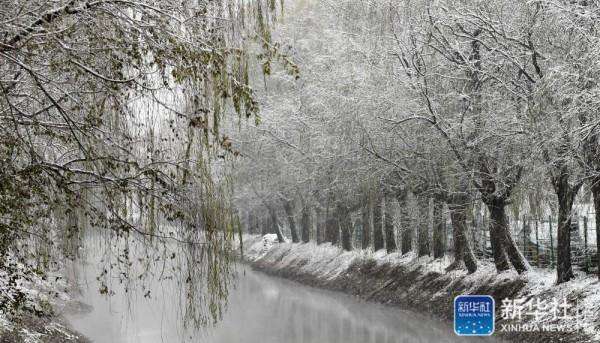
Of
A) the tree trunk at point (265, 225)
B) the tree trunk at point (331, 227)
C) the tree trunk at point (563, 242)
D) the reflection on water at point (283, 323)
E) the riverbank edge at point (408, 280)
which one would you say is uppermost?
the tree trunk at point (265, 225)

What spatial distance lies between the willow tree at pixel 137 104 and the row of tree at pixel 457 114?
3.37m

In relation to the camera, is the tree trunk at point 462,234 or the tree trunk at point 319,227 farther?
the tree trunk at point 319,227

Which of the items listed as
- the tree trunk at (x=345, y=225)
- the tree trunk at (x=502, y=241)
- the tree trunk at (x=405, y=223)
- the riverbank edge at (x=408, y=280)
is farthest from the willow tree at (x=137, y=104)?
the tree trunk at (x=345, y=225)

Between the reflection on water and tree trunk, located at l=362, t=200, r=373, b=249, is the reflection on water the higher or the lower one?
the lower one

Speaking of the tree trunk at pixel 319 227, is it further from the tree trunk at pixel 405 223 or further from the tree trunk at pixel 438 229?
the tree trunk at pixel 438 229

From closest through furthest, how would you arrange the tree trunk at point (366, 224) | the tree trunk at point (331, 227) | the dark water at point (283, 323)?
1. the dark water at point (283, 323)
2. the tree trunk at point (366, 224)
3. the tree trunk at point (331, 227)

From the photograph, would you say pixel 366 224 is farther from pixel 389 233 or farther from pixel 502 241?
pixel 502 241

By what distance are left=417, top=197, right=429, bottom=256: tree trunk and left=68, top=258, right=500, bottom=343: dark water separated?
2.63m

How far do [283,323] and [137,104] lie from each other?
13.2 meters

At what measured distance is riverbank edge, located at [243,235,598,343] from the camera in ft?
47.3

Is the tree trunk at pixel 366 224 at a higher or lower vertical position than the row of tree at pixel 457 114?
lower

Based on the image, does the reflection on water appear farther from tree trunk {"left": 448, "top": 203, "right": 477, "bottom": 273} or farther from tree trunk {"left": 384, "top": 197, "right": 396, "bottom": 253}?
tree trunk {"left": 384, "top": 197, "right": 396, "bottom": 253}

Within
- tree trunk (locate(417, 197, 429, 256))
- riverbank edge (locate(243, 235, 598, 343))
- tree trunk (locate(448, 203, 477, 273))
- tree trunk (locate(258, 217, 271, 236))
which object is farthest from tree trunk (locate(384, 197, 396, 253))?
tree trunk (locate(258, 217, 271, 236))

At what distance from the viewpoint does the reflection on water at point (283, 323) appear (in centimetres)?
1512
